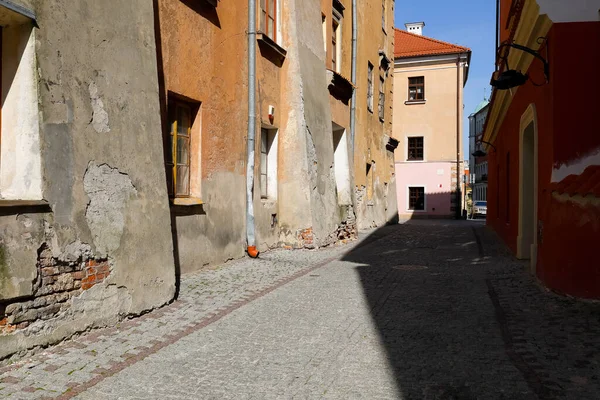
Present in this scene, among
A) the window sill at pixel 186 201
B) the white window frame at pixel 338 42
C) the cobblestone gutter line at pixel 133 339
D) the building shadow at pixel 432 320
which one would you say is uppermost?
the white window frame at pixel 338 42

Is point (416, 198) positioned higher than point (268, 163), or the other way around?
point (268, 163)

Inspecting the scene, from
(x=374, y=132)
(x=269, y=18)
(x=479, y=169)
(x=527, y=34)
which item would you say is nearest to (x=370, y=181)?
(x=374, y=132)

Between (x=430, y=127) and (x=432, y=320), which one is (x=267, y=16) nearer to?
(x=432, y=320)

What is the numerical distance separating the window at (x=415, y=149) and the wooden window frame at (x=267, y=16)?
23.6 m

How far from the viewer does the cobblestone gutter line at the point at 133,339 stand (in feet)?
12.7

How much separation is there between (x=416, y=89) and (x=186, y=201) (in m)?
28.6

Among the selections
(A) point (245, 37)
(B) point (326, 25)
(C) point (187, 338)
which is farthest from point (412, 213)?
(C) point (187, 338)

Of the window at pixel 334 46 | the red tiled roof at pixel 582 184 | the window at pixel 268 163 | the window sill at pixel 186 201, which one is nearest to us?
the red tiled roof at pixel 582 184

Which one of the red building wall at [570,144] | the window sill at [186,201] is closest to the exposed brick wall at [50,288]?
the window sill at [186,201]

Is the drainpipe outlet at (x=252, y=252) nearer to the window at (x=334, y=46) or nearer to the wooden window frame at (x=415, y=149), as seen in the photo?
the window at (x=334, y=46)

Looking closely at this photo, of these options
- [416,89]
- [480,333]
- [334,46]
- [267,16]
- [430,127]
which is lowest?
[480,333]

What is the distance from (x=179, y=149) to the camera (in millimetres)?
8258

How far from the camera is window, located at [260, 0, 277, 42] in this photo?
10977 mm

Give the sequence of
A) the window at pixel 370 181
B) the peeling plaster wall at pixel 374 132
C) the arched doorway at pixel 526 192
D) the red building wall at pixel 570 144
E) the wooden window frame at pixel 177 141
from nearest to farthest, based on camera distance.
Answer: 1. the red building wall at pixel 570 144
2. the wooden window frame at pixel 177 141
3. the arched doorway at pixel 526 192
4. the peeling plaster wall at pixel 374 132
5. the window at pixel 370 181
